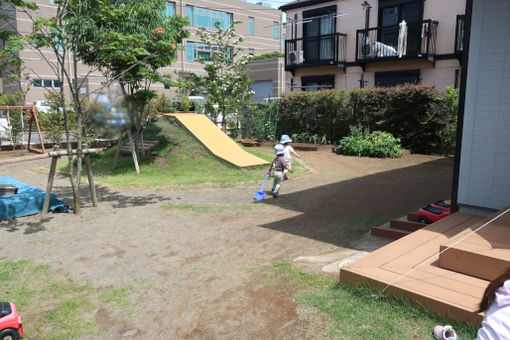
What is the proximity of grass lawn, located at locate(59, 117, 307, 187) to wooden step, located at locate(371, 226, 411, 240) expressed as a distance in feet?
18.6

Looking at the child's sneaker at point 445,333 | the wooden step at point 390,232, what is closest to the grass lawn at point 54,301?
the child's sneaker at point 445,333

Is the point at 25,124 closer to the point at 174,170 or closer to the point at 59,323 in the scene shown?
the point at 174,170

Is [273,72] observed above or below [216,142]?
above

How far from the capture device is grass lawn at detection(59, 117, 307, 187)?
11.8 m

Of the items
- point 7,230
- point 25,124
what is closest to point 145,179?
point 7,230

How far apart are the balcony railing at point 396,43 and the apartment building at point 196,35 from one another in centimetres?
1045

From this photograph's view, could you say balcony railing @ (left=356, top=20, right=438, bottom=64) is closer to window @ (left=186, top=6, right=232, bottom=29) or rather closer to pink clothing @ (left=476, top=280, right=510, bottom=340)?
pink clothing @ (left=476, top=280, right=510, bottom=340)

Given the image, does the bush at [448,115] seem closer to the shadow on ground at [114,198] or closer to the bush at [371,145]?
the bush at [371,145]

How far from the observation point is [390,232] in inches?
252

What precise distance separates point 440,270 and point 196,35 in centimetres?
3739

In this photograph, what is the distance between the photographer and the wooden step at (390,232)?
6316mm

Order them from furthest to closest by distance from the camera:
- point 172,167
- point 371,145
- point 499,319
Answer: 1. point 371,145
2. point 172,167
3. point 499,319

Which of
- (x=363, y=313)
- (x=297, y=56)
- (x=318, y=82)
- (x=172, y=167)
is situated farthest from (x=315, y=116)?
(x=363, y=313)

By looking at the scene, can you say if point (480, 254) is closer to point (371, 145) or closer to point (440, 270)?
point (440, 270)
